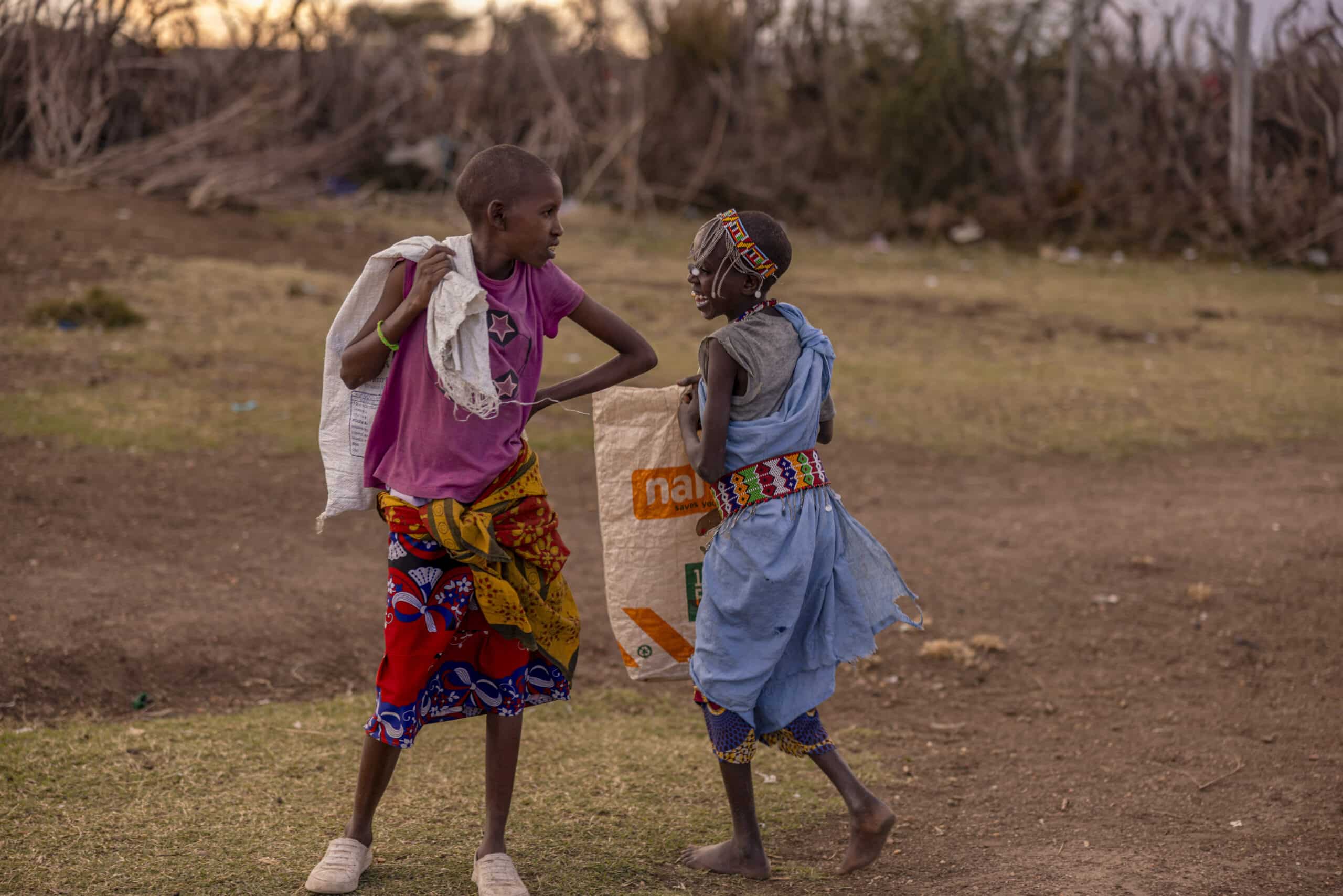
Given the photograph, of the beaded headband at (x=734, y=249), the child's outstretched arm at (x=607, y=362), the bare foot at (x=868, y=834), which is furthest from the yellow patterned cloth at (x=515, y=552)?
the bare foot at (x=868, y=834)

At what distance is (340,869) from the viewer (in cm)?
241

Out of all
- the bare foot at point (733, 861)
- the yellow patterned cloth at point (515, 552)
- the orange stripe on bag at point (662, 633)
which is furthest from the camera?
the orange stripe on bag at point (662, 633)

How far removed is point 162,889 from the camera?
2.41 metres

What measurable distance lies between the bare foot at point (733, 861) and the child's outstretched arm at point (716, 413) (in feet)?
2.54

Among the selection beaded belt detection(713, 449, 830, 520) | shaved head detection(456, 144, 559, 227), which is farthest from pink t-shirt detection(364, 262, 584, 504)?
beaded belt detection(713, 449, 830, 520)

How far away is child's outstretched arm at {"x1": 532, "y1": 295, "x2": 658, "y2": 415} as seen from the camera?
8.51 ft

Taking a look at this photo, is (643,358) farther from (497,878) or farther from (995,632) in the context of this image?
(995,632)

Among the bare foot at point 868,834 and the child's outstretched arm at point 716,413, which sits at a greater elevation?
the child's outstretched arm at point 716,413

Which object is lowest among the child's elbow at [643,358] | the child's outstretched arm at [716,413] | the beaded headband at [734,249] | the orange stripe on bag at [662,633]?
the orange stripe on bag at [662,633]

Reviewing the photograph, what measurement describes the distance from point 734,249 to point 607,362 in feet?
1.16

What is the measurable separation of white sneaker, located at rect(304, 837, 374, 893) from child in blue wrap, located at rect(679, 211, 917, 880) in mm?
684

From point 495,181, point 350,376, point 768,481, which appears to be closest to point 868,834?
point 768,481

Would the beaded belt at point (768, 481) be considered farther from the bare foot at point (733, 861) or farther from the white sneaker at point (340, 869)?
the white sneaker at point (340, 869)

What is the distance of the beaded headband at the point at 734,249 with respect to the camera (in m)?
2.52
